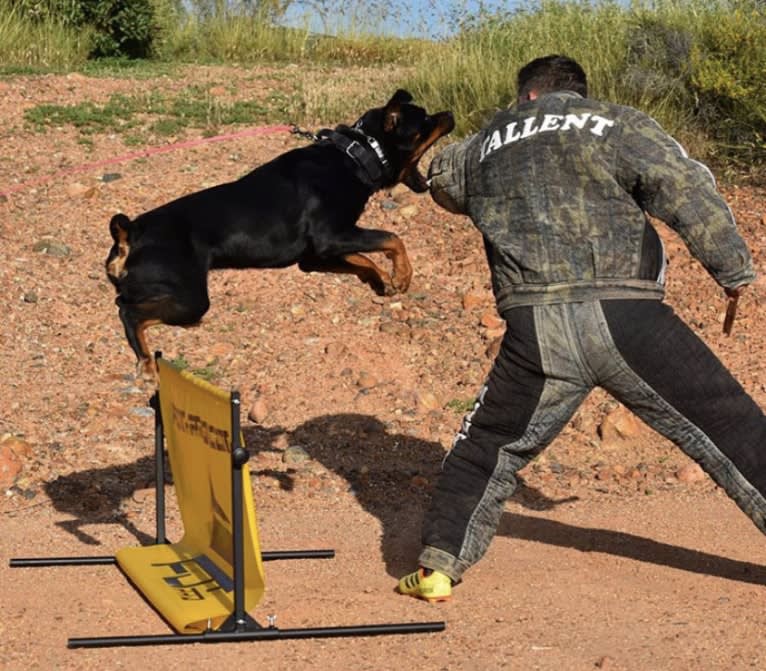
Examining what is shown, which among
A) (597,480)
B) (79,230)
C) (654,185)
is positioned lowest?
(597,480)

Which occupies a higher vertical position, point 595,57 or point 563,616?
point 595,57

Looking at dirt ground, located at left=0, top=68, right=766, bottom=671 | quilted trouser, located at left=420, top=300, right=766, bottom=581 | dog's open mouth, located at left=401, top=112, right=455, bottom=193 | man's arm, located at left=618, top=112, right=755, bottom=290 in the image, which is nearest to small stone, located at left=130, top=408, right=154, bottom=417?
dirt ground, located at left=0, top=68, right=766, bottom=671

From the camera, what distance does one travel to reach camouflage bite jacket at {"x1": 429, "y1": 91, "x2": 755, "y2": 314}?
15.3 feet

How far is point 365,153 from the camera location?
6086 mm

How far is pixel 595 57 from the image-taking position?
11609 mm

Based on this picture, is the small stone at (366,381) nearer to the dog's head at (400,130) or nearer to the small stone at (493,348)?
the small stone at (493,348)

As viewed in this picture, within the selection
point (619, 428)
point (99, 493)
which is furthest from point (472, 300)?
point (99, 493)

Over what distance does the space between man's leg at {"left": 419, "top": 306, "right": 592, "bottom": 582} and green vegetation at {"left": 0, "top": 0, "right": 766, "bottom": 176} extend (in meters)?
6.20

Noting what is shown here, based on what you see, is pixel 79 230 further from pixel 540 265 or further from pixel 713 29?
pixel 540 265

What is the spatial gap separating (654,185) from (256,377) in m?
4.47

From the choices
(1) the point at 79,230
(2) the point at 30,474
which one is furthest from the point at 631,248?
(1) the point at 79,230

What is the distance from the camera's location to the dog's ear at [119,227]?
5441 millimetres

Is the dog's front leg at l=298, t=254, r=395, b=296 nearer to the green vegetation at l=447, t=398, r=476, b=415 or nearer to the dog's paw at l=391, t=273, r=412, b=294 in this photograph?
A: the dog's paw at l=391, t=273, r=412, b=294

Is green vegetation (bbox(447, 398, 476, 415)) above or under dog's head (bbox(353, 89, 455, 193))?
under
